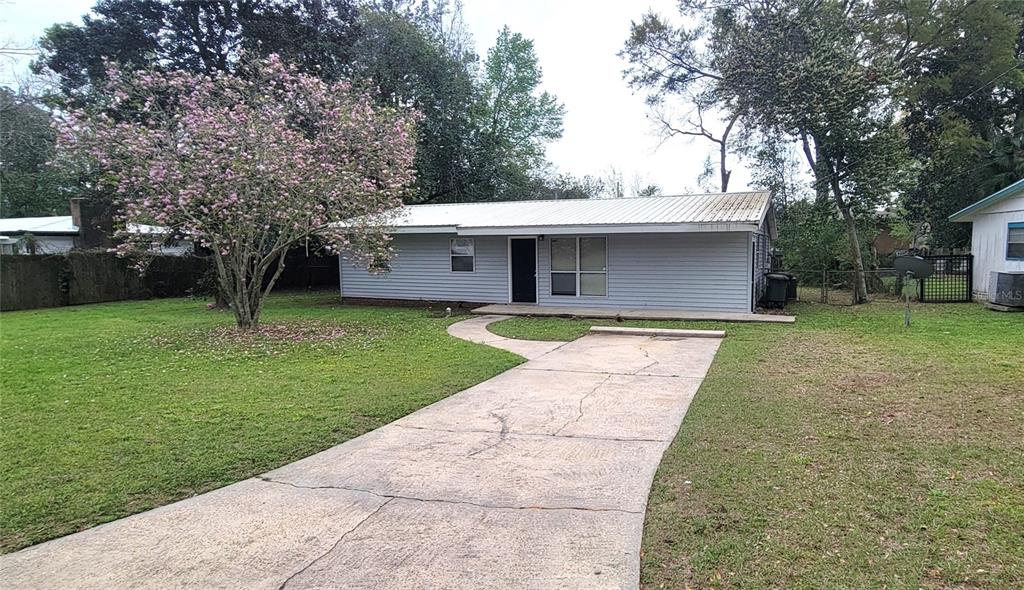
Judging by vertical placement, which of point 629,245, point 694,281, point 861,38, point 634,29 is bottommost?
point 694,281

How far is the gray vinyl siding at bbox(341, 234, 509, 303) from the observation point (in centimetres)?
1457

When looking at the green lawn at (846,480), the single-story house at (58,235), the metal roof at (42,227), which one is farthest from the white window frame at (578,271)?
the metal roof at (42,227)

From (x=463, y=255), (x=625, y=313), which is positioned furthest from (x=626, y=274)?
(x=463, y=255)

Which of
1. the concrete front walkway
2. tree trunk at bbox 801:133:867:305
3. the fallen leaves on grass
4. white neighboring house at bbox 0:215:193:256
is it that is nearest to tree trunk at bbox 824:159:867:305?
tree trunk at bbox 801:133:867:305

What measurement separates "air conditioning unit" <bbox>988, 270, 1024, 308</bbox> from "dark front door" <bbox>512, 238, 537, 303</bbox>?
33.0 feet

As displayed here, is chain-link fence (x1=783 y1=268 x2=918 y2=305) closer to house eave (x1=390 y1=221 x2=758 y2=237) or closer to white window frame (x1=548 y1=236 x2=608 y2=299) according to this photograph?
house eave (x1=390 y1=221 x2=758 y2=237)

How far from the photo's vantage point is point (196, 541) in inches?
115

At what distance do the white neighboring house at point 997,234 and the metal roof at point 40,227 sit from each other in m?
28.4

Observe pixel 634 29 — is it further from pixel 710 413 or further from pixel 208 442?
pixel 208 442

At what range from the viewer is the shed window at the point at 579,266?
1353 centimetres

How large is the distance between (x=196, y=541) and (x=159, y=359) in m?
5.97

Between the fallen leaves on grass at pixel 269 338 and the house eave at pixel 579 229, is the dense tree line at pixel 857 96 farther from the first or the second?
the fallen leaves on grass at pixel 269 338

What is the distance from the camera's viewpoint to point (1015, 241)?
13.5 m

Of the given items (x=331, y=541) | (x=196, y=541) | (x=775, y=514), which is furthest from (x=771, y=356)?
(x=196, y=541)
